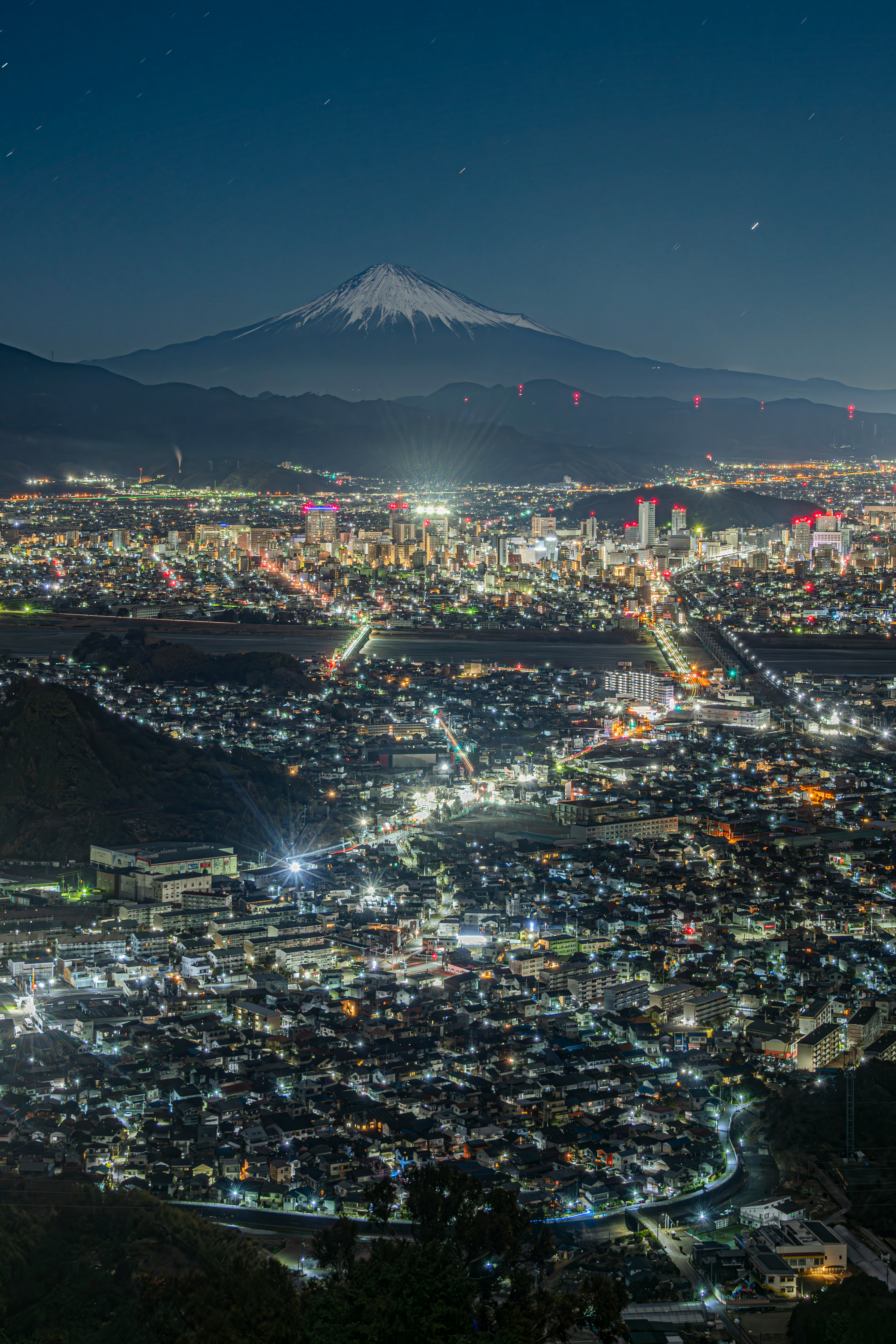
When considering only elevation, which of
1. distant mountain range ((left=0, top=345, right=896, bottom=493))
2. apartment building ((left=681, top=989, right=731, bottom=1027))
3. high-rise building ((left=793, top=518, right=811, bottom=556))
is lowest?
apartment building ((left=681, top=989, right=731, bottom=1027))

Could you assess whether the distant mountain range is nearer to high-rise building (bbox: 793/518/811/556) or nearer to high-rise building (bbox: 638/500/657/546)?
high-rise building (bbox: 638/500/657/546)

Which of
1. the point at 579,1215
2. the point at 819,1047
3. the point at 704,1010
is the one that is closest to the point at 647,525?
the point at 704,1010

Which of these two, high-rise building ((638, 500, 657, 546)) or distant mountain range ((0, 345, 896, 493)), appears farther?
distant mountain range ((0, 345, 896, 493))

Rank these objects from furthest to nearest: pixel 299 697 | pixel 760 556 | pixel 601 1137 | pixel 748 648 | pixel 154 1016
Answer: pixel 760 556
pixel 748 648
pixel 299 697
pixel 154 1016
pixel 601 1137

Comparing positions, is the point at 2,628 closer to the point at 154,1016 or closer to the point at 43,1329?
the point at 154,1016

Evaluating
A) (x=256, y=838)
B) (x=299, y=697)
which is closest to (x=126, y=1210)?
(x=256, y=838)

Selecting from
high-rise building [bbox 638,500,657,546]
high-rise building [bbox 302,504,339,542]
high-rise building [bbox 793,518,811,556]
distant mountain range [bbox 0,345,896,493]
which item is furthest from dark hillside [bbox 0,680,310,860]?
distant mountain range [bbox 0,345,896,493]

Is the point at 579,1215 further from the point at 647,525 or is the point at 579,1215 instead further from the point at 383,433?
the point at 383,433
